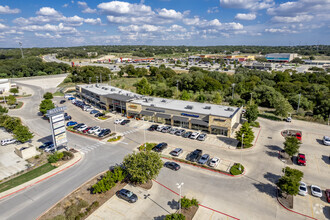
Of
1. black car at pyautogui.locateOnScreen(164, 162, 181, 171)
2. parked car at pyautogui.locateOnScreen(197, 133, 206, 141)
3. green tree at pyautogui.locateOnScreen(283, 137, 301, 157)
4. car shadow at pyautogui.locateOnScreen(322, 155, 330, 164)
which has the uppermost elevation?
green tree at pyautogui.locateOnScreen(283, 137, 301, 157)

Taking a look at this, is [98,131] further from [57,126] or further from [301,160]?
[301,160]

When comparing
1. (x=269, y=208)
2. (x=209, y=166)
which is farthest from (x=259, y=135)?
(x=269, y=208)

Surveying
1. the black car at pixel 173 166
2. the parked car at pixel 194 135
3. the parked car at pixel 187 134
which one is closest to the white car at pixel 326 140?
the parked car at pixel 194 135

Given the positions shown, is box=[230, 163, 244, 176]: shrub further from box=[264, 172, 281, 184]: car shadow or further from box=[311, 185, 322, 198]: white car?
box=[311, 185, 322, 198]: white car

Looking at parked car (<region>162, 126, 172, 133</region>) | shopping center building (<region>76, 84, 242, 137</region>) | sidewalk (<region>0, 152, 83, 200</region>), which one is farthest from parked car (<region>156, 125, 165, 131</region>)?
sidewalk (<region>0, 152, 83, 200</region>)

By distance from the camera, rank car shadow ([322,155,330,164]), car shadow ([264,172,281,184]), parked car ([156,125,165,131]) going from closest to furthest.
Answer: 1. car shadow ([264,172,281,184])
2. car shadow ([322,155,330,164])
3. parked car ([156,125,165,131])

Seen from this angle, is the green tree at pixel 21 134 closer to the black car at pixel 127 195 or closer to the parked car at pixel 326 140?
the black car at pixel 127 195
